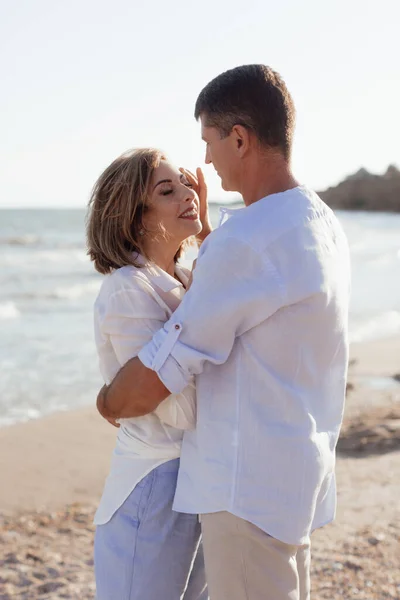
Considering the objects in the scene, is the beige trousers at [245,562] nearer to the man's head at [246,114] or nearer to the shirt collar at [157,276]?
the shirt collar at [157,276]

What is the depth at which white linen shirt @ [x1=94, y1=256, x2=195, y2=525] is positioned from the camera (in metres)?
2.12

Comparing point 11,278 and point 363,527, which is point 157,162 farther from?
point 11,278

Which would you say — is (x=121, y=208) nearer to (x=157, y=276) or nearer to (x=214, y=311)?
(x=157, y=276)

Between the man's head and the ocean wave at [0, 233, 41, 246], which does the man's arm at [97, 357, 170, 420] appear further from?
the ocean wave at [0, 233, 41, 246]

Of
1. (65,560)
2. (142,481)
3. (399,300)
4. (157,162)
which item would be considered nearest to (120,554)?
(142,481)

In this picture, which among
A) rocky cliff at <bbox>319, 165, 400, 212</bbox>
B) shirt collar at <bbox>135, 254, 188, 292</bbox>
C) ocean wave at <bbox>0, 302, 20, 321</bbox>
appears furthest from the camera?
rocky cliff at <bbox>319, 165, 400, 212</bbox>

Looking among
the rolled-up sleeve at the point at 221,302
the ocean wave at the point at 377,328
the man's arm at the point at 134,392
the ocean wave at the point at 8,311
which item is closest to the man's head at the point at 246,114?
the rolled-up sleeve at the point at 221,302

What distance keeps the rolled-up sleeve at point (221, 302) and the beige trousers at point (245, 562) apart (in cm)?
42

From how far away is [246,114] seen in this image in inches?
77.1

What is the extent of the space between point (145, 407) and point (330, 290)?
0.55 meters

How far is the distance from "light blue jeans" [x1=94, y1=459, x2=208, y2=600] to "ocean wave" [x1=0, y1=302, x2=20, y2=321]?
12.4 m

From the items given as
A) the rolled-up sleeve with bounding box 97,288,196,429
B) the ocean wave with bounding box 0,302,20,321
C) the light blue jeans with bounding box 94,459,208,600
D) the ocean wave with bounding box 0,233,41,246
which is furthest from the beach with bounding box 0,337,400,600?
the ocean wave with bounding box 0,233,41,246

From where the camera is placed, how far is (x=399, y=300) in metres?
16.3

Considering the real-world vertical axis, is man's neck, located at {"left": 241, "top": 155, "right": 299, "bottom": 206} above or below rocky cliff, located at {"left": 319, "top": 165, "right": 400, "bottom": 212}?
above
